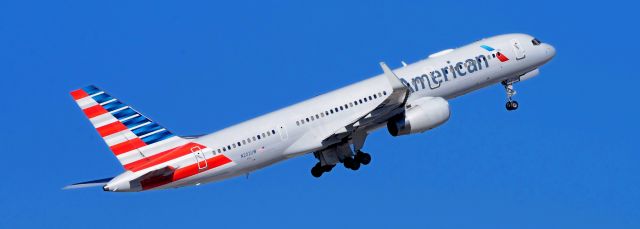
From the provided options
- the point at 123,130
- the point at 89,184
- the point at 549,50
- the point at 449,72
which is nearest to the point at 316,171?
the point at 449,72

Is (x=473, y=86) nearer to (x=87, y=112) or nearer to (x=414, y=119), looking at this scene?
(x=414, y=119)

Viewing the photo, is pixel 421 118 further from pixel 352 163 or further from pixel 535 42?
pixel 535 42

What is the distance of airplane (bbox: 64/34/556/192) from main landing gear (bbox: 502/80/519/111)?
14.3 ft

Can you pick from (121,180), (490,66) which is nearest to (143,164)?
(121,180)

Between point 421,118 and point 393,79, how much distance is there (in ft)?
9.11

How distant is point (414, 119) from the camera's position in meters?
72.9

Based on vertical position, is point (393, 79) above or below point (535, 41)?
below

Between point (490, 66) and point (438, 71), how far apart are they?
3821 millimetres

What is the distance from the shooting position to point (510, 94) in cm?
8331

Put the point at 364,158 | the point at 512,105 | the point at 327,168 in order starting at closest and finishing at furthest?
the point at 364,158, the point at 327,168, the point at 512,105

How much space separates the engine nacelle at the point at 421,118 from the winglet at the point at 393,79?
217 centimetres

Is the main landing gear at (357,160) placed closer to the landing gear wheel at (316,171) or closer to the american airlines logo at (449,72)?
the landing gear wheel at (316,171)

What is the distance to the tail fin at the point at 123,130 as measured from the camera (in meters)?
71.7

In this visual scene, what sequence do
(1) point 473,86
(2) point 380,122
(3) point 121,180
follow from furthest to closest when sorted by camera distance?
(1) point 473,86
(2) point 380,122
(3) point 121,180
